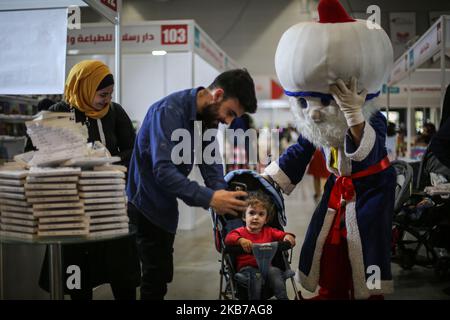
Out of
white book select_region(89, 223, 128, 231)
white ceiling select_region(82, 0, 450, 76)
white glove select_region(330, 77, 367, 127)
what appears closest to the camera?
white book select_region(89, 223, 128, 231)

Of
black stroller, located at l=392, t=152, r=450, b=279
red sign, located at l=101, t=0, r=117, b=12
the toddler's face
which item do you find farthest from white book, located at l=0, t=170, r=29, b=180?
black stroller, located at l=392, t=152, r=450, b=279

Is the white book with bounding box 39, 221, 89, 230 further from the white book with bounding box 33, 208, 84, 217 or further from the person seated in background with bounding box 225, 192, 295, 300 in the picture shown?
the person seated in background with bounding box 225, 192, 295, 300

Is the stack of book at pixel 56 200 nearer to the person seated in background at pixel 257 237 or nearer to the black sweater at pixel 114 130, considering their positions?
the black sweater at pixel 114 130

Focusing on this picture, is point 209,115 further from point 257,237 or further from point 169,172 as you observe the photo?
point 257,237

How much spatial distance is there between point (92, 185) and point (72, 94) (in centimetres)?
66

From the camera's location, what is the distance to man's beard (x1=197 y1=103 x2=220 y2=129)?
6.30 feet

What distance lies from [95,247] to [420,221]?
2.58 metres

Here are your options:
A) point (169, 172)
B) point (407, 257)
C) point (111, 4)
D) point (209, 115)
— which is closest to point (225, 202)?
point (169, 172)

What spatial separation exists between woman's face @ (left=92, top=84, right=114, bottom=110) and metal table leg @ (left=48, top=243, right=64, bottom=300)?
80 centimetres

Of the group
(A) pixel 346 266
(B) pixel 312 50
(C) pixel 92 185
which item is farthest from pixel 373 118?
(C) pixel 92 185

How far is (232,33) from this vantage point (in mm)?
11445

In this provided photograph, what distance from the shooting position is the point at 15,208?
1768 mm

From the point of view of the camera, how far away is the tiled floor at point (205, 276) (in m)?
3.42

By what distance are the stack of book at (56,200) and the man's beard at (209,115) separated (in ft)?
1.74
